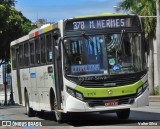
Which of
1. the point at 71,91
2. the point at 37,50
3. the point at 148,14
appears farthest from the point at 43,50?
the point at 148,14

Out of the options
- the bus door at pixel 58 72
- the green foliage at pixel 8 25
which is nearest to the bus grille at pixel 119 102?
the bus door at pixel 58 72

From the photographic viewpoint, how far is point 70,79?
14.9m

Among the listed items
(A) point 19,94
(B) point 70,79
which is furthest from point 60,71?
(A) point 19,94

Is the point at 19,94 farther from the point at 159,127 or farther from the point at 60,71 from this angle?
the point at 159,127

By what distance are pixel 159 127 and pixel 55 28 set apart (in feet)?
14.9

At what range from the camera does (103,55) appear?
1480 cm

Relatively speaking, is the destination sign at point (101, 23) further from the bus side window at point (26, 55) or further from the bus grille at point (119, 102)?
the bus side window at point (26, 55)

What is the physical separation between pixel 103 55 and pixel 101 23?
3.65ft

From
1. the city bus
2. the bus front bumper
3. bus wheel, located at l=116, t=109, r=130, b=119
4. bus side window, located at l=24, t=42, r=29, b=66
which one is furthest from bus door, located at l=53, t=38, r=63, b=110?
bus side window, located at l=24, t=42, r=29, b=66

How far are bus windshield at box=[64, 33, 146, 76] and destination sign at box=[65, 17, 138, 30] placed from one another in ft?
1.10

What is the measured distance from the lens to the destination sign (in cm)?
1520

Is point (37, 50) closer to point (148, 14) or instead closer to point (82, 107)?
point (82, 107)

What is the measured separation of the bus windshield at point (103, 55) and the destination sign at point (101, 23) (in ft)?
1.10

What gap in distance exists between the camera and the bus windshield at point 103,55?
1478 centimetres
